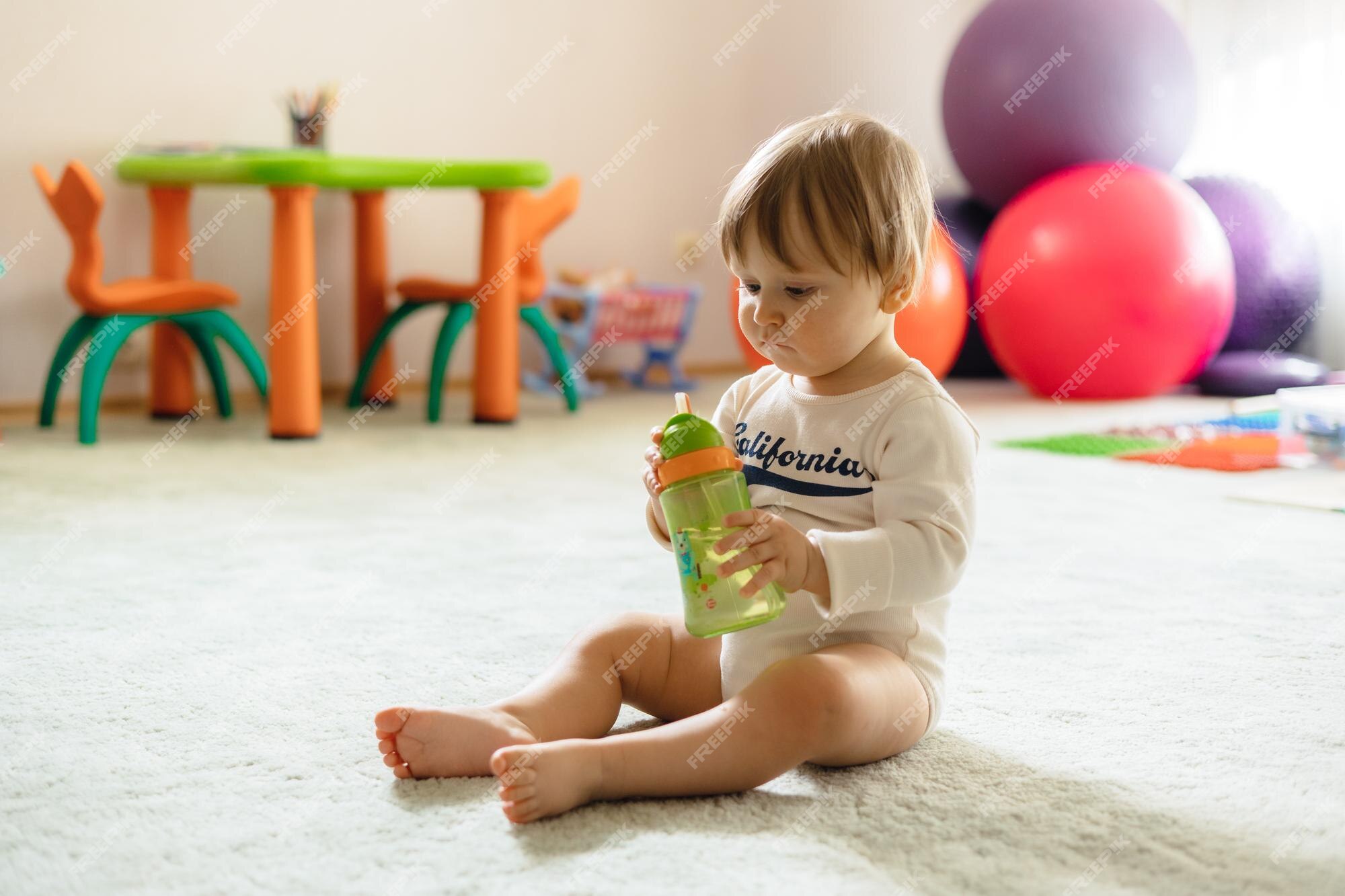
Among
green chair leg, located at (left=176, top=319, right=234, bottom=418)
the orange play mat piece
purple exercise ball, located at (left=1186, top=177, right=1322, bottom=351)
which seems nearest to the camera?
the orange play mat piece

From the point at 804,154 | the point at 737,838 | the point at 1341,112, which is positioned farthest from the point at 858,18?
the point at 737,838

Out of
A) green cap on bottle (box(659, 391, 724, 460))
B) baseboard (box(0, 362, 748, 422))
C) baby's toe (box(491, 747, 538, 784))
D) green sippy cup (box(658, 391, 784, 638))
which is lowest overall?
baseboard (box(0, 362, 748, 422))

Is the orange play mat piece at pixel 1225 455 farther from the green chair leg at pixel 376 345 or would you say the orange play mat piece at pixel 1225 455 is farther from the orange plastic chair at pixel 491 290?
the green chair leg at pixel 376 345

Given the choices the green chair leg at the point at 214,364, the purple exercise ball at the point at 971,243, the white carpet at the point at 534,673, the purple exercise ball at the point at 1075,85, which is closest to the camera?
the white carpet at the point at 534,673

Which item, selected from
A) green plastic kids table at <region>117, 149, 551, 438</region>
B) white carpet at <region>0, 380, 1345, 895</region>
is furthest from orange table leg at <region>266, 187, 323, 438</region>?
white carpet at <region>0, 380, 1345, 895</region>

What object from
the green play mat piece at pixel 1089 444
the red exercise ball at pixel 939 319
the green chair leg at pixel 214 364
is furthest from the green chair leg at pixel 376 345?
the green play mat piece at pixel 1089 444

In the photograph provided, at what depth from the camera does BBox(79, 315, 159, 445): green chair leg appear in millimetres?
2156

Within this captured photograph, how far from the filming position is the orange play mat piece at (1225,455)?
1981mm

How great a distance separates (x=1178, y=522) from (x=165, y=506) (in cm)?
128

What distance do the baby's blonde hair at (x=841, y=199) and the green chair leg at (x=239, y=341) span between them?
1716 millimetres

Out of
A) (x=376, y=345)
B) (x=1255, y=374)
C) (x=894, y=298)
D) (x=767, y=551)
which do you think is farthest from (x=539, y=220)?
(x=767, y=551)

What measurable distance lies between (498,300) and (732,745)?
1.78 meters

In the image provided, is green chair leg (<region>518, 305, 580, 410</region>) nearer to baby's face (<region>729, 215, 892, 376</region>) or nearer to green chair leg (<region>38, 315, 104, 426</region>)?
green chair leg (<region>38, 315, 104, 426</region>)

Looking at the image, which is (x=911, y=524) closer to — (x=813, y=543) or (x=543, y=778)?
(x=813, y=543)
